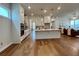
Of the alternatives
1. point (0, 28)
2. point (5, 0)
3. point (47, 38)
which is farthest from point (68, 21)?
point (5, 0)

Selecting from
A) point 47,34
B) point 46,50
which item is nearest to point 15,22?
point 46,50

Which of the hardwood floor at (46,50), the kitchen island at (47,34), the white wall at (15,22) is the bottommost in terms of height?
the hardwood floor at (46,50)

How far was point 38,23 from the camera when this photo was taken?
21.1m

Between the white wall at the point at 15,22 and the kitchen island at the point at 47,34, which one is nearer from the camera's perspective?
the white wall at the point at 15,22

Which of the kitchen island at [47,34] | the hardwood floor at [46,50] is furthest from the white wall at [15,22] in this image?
the kitchen island at [47,34]

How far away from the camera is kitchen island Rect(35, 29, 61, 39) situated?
37.4ft

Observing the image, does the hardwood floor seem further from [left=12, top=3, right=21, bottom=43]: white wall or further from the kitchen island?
the kitchen island

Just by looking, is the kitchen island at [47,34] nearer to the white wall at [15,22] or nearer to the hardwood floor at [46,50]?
the white wall at [15,22]

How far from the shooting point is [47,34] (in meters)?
11.5

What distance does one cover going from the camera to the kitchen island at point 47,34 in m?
11.4

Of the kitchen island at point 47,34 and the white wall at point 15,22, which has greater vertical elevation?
the white wall at point 15,22

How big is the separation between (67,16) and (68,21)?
2.49 ft

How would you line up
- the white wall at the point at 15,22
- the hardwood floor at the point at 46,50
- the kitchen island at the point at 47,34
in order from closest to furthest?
the hardwood floor at the point at 46,50 → the white wall at the point at 15,22 → the kitchen island at the point at 47,34

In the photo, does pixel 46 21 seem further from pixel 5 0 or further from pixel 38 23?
pixel 5 0
